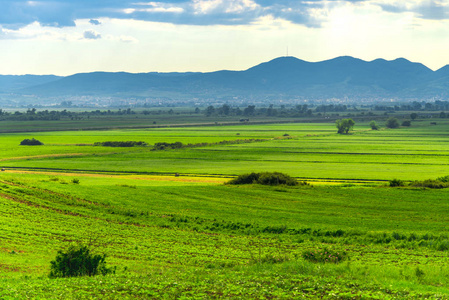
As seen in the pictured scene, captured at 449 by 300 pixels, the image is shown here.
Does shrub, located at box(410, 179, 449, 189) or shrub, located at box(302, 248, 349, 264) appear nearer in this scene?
shrub, located at box(302, 248, 349, 264)

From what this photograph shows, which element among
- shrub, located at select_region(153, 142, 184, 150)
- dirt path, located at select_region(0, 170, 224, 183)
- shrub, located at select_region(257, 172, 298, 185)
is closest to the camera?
shrub, located at select_region(257, 172, 298, 185)

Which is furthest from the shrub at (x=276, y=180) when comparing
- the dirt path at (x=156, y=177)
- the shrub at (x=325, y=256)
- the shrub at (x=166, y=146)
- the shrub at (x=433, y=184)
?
the shrub at (x=166, y=146)

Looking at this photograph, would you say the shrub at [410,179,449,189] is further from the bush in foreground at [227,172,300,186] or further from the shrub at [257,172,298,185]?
the shrub at [257,172,298,185]

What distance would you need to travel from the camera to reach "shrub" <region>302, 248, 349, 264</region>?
26844 millimetres

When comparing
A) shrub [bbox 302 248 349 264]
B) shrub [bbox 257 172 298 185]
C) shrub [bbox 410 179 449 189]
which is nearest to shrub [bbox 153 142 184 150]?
shrub [bbox 257 172 298 185]

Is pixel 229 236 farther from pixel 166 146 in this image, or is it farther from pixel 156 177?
pixel 166 146

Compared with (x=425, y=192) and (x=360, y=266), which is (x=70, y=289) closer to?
(x=360, y=266)

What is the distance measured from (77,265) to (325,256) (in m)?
11.7

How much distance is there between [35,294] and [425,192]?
128 ft

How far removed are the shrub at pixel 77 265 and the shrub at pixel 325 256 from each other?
9.54 m

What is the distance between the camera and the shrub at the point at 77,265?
80.1 ft

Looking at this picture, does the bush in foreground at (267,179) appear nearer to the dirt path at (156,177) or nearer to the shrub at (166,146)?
the dirt path at (156,177)

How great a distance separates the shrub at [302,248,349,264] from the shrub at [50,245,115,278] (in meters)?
9.54

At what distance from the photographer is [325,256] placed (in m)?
27.1
